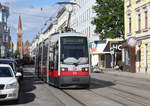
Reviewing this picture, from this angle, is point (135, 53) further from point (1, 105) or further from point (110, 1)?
point (1, 105)

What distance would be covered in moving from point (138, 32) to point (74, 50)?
2842 cm

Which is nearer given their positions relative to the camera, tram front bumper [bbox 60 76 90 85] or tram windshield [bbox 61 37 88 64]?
tram front bumper [bbox 60 76 90 85]

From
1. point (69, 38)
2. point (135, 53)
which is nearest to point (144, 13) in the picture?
point (135, 53)

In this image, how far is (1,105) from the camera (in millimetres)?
14062

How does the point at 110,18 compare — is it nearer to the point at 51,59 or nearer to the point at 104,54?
the point at 104,54

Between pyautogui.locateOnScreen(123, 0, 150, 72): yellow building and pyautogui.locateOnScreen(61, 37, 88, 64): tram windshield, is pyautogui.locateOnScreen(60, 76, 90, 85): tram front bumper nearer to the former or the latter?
pyautogui.locateOnScreen(61, 37, 88, 64): tram windshield

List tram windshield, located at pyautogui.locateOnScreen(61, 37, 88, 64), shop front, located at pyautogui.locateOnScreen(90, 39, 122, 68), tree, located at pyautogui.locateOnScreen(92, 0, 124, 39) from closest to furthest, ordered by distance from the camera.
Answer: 1. tram windshield, located at pyautogui.locateOnScreen(61, 37, 88, 64)
2. tree, located at pyautogui.locateOnScreen(92, 0, 124, 39)
3. shop front, located at pyautogui.locateOnScreen(90, 39, 122, 68)

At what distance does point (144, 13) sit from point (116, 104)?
112 ft

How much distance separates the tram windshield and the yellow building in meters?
24.5

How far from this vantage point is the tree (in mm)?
56969

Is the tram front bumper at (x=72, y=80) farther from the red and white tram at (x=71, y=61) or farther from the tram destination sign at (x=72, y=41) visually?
the tram destination sign at (x=72, y=41)

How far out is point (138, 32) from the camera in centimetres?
4822

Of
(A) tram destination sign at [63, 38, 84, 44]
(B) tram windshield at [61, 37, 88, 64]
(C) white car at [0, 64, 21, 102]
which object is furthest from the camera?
(A) tram destination sign at [63, 38, 84, 44]

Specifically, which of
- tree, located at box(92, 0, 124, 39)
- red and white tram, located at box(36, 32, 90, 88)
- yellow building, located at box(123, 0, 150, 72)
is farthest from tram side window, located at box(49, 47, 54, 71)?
tree, located at box(92, 0, 124, 39)
